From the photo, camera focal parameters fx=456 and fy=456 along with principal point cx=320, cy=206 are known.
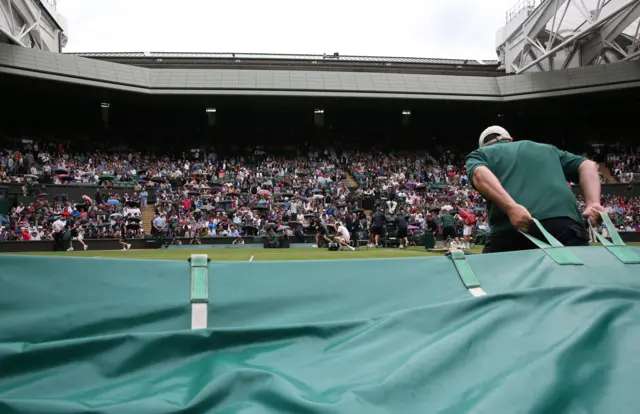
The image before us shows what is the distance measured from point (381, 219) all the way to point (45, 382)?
1660 centimetres

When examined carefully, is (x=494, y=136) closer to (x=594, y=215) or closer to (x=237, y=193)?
(x=594, y=215)

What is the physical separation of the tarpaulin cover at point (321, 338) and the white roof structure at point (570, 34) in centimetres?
2941

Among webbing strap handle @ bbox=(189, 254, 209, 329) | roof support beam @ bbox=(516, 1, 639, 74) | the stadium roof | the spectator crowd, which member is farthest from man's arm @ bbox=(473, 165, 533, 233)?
the stadium roof

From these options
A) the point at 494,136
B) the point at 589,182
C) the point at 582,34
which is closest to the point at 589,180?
the point at 589,182

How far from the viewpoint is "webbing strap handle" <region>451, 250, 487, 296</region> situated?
2.03 metres

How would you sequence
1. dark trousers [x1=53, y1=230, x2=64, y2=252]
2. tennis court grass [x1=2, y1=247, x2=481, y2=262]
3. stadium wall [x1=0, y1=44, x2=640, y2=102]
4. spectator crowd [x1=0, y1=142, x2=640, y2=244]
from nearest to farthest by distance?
tennis court grass [x1=2, y1=247, x2=481, y2=262], dark trousers [x1=53, y1=230, x2=64, y2=252], spectator crowd [x1=0, y1=142, x2=640, y2=244], stadium wall [x1=0, y1=44, x2=640, y2=102]

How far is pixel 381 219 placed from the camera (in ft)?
58.0

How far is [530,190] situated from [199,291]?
203cm

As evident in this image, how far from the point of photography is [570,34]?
110 ft

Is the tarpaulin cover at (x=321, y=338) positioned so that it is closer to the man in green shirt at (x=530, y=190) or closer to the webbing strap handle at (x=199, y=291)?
the webbing strap handle at (x=199, y=291)

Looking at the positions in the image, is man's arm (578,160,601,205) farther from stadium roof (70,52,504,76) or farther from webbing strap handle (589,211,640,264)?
stadium roof (70,52,504,76)

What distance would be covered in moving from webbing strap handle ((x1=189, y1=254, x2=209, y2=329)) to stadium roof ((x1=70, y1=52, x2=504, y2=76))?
36.5 metres

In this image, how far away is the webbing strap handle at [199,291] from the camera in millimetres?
1762

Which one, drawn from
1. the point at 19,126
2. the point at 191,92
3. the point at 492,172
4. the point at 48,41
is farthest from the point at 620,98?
the point at 48,41
